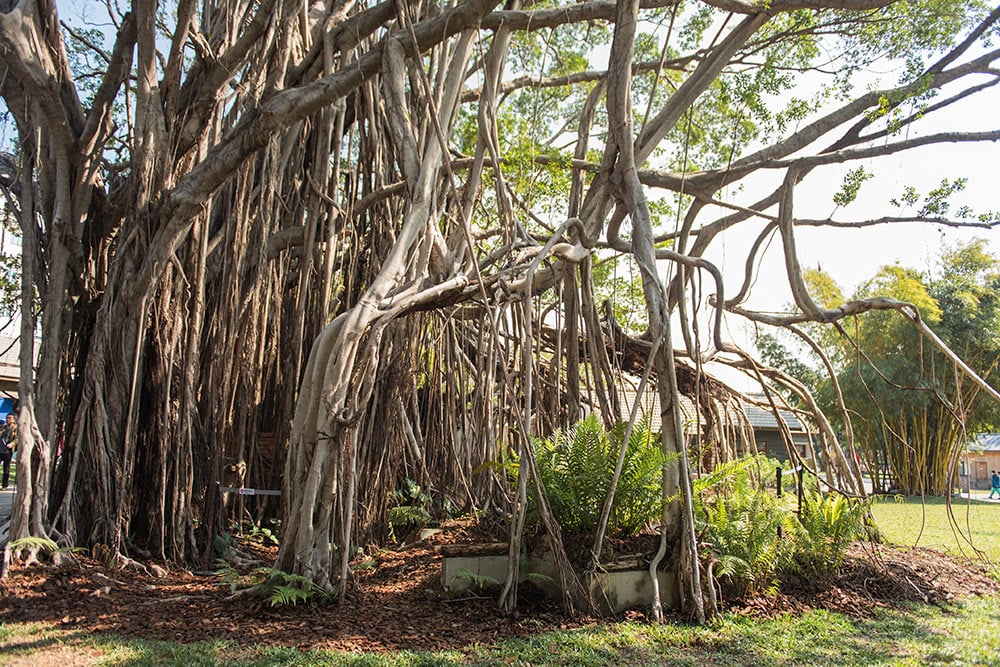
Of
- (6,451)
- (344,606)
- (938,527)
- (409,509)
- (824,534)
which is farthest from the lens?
(6,451)

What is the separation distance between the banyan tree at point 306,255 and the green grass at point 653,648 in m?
0.32

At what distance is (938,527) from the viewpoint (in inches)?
287

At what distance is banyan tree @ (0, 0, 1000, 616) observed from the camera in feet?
11.3

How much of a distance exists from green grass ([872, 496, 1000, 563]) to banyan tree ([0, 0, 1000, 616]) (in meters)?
1.19

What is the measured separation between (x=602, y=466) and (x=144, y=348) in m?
2.68

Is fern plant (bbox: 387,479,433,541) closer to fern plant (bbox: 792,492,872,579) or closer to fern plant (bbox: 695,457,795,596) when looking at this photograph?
fern plant (bbox: 695,457,795,596)

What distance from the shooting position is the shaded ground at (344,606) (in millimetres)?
2766

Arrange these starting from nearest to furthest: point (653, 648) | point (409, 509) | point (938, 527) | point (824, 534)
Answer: point (653, 648) < point (824, 534) < point (409, 509) < point (938, 527)

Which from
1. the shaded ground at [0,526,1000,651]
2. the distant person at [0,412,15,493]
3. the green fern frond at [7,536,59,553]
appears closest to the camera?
the shaded ground at [0,526,1000,651]

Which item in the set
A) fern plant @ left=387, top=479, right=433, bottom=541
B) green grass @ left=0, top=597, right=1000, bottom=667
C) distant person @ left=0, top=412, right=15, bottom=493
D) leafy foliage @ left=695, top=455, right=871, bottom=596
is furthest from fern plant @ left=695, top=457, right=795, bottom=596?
distant person @ left=0, top=412, right=15, bottom=493

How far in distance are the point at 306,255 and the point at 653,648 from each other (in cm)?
294

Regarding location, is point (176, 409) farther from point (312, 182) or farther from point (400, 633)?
point (400, 633)

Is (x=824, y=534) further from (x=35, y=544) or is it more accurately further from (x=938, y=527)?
(x=938, y=527)

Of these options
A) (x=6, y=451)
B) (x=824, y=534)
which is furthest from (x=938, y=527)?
(x=6, y=451)
